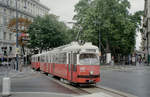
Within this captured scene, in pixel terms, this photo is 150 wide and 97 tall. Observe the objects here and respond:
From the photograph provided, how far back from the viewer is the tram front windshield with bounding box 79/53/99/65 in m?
15.7

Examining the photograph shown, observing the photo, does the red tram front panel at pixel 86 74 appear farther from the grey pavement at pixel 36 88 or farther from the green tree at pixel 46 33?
the green tree at pixel 46 33

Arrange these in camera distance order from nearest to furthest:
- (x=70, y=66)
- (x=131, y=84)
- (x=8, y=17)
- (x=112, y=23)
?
1. (x=70, y=66)
2. (x=131, y=84)
3. (x=112, y=23)
4. (x=8, y=17)

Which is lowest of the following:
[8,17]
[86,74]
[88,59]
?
[86,74]

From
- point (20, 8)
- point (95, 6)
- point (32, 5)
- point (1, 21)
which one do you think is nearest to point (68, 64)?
point (95, 6)

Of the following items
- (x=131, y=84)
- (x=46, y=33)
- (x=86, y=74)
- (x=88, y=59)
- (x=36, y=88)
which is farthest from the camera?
(x=46, y=33)

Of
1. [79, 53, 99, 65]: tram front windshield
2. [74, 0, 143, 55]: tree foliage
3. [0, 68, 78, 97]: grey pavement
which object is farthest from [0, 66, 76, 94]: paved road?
[74, 0, 143, 55]: tree foliage

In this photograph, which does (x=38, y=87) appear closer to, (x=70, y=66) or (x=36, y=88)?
(x=36, y=88)

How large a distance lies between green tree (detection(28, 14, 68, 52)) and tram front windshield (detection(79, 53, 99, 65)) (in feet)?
131

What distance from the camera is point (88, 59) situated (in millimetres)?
15906

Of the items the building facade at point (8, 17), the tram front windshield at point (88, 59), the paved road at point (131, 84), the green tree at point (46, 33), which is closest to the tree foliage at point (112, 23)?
the green tree at point (46, 33)

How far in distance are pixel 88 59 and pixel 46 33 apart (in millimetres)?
41351

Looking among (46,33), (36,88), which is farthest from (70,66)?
(46,33)

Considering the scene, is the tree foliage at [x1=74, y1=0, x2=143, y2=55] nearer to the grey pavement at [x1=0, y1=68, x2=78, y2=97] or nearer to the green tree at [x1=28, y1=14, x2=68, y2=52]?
the green tree at [x1=28, y1=14, x2=68, y2=52]

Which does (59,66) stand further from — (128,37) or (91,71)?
(128,37)
